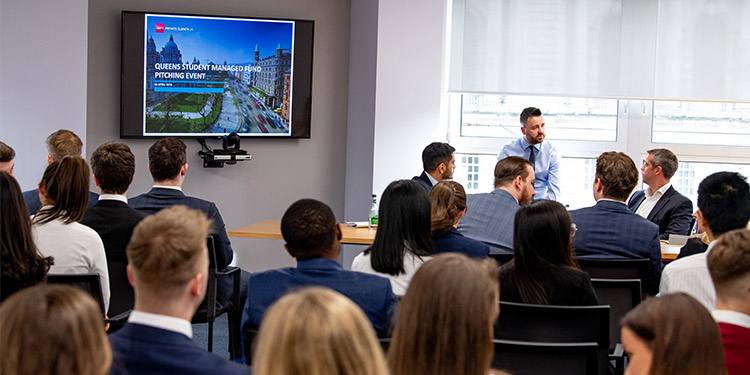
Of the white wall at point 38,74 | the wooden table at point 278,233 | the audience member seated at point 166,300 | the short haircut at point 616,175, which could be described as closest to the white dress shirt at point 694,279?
the short haircut at point 616,175

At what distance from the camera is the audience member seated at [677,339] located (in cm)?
150

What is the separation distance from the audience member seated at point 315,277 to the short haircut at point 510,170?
6.33 feet

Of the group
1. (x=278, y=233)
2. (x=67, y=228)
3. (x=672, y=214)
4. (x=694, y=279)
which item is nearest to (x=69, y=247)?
(x=67, y=228)

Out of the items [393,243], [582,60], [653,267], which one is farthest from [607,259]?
[582,60]

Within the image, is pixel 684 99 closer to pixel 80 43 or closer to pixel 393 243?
pixel 393 243

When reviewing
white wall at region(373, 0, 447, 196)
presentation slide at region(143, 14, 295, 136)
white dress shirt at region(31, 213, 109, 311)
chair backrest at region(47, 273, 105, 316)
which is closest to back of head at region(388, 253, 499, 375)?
chair backrest at region(47, 273, 105, 316)

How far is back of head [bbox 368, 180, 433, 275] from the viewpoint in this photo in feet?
10.1

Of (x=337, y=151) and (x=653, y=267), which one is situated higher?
(x=337, y=151)

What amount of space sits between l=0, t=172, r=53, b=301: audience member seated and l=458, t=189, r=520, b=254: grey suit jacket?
228cm

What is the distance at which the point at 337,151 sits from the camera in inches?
270

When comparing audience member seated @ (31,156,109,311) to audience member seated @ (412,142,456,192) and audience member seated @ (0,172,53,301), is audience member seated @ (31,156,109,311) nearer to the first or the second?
audience member seated @ (0,172,53,301)

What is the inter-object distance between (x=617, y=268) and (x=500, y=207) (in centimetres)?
87

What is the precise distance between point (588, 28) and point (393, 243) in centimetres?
425

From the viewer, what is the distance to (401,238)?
3115 mm
